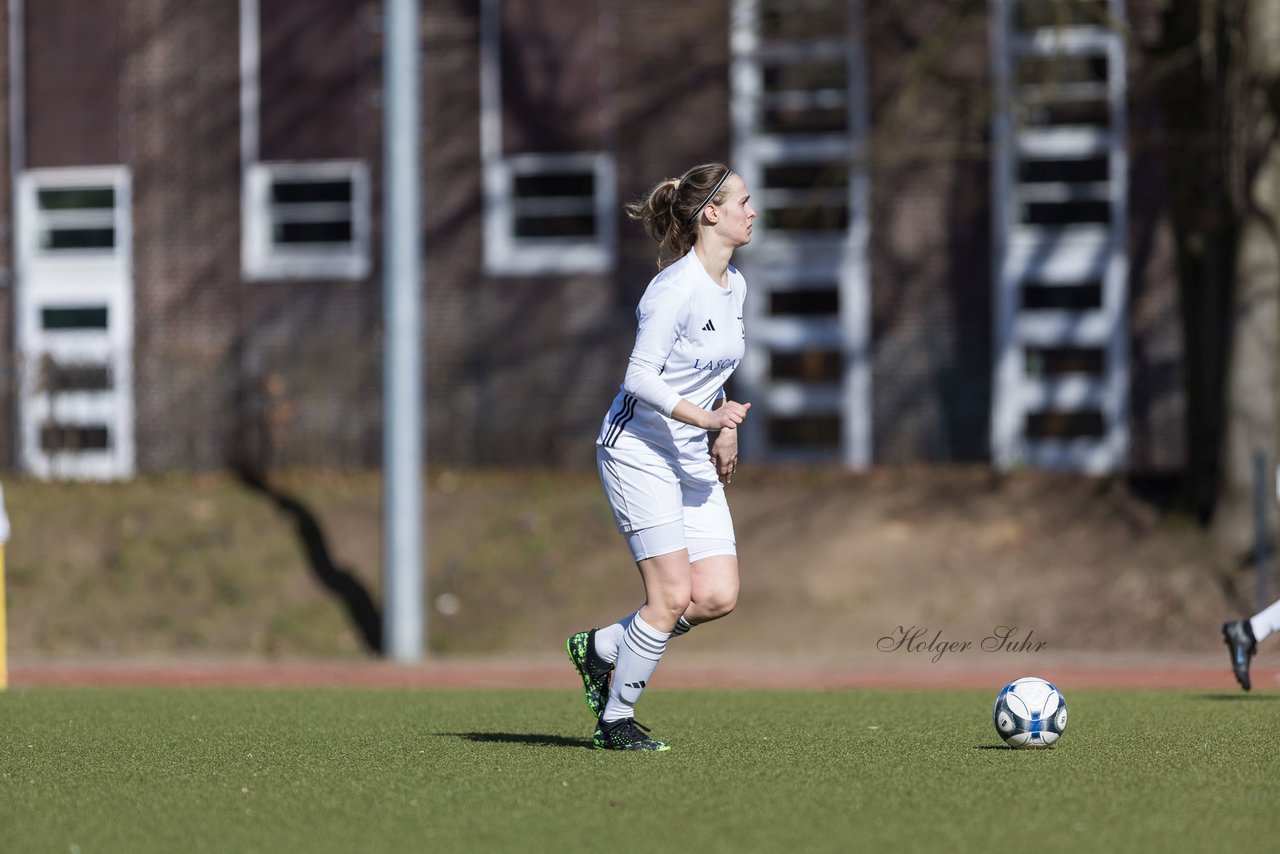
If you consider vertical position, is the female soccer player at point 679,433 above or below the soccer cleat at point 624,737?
above

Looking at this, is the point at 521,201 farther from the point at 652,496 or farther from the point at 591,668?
the point at 652,496

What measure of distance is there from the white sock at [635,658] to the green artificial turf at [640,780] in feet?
0.87

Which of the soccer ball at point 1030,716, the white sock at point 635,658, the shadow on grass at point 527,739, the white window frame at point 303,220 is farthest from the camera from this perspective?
the white window frame at point 303,220

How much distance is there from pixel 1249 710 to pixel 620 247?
51.0ft

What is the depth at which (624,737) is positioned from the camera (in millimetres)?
7715

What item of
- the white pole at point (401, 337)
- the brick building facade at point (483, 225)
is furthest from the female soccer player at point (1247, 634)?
the brick building facade at point (483, 225)

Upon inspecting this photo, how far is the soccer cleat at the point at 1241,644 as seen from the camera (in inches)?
378

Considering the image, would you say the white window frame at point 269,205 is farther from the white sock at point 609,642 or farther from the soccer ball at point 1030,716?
the soccer ball at point 1030,716

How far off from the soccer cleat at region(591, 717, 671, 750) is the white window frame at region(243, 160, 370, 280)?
59.0ft

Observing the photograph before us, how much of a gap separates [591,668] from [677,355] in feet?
4.42

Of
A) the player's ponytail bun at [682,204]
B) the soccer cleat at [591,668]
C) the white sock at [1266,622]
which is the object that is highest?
the player's ponytail bun at [682,204]

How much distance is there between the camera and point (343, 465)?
875 inches

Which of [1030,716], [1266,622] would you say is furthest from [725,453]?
[1266,622]

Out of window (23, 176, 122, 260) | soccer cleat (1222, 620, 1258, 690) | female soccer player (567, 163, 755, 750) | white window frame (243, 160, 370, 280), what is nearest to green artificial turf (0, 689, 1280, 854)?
soccer cleat (1222, 620, 1258, 690)
